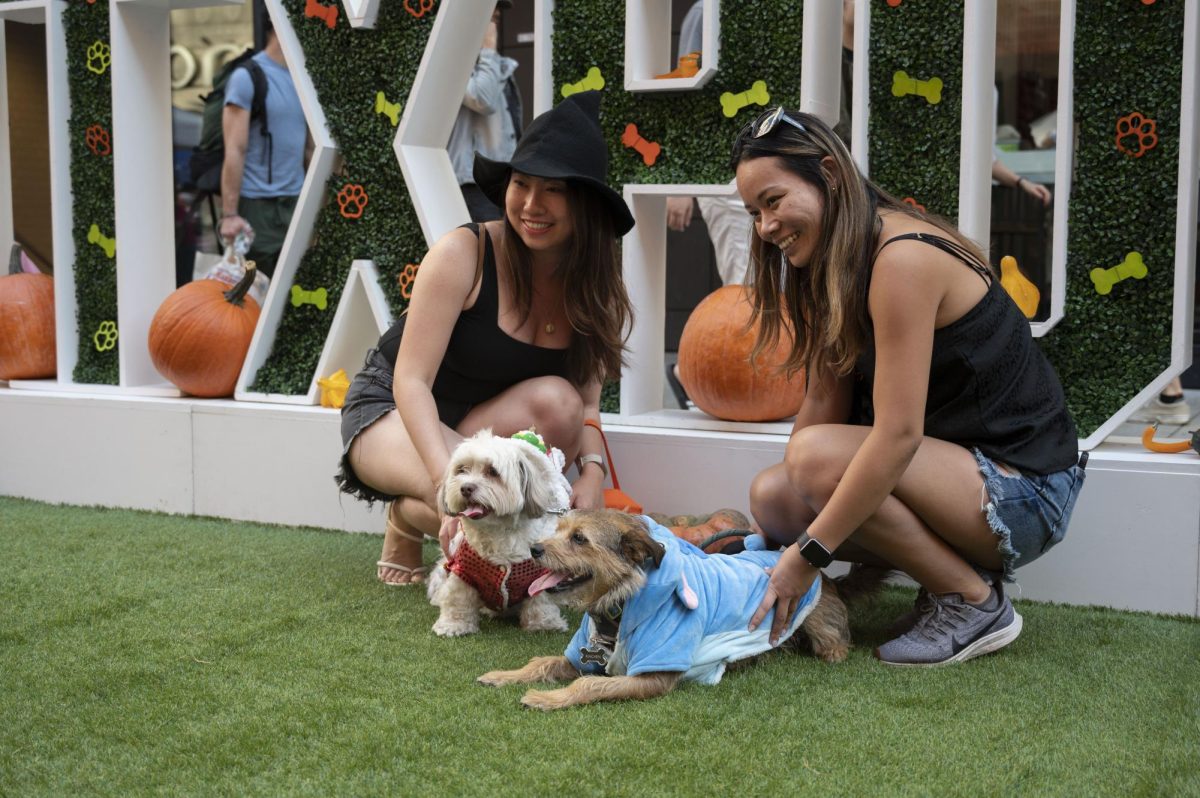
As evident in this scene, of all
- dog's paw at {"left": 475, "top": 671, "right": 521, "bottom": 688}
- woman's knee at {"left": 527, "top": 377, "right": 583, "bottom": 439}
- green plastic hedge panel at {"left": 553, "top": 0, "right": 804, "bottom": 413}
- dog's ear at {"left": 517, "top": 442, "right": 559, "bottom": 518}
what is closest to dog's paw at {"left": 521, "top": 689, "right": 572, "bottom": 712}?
dog's paw at {"left": 475, "top": 671, "right": 521, "bottom": 688}

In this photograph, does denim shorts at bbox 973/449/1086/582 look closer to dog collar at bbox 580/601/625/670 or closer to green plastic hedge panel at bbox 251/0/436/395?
dog collar at bbox 580/601/625/670

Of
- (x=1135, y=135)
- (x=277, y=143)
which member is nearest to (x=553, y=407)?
(x=1135, y=135)

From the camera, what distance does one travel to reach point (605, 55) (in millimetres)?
4172

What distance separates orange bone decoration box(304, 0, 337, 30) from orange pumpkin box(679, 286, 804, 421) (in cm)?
188

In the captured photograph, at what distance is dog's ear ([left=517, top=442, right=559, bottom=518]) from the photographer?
296 cm

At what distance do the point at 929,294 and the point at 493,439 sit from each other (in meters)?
1.10

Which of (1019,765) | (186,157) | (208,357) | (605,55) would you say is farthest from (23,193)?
(1019,765)

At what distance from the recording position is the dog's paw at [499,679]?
8.71 feet

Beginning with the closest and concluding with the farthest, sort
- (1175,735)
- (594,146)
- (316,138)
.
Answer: (1175,735), (594,146), (316,138)

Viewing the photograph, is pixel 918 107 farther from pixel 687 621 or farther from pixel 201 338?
pixel 201 338

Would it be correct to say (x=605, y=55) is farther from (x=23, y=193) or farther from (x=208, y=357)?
(x=23, y=193)

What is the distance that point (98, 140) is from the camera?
5148mm

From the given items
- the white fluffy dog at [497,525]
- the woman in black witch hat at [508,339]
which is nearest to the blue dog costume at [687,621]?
the white fluffy dog at [497,525]

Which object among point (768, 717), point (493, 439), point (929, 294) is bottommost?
point (768, 717)
